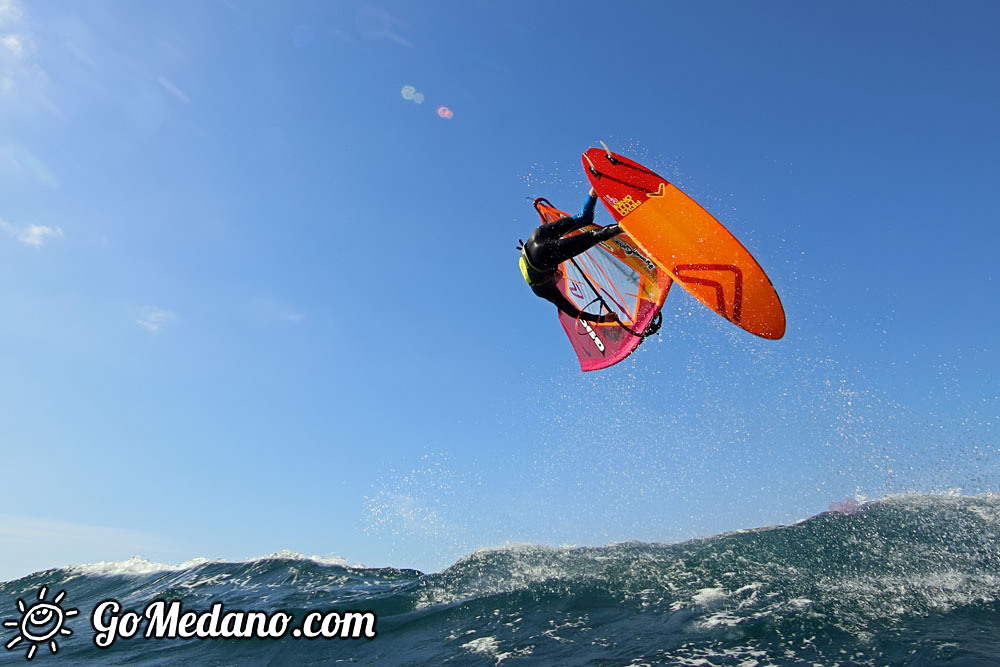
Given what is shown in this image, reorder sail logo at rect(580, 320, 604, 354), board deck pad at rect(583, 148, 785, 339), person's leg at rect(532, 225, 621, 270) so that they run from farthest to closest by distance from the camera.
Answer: sail logo at rect(580, 320, 604, 354), person's leg at rect(532, 225, 621, 270), board deck pad at rect(583, 148, 785, 339)

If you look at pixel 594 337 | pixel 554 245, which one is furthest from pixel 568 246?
pixel 594 337

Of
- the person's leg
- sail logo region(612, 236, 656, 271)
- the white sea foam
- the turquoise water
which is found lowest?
the turquoise water

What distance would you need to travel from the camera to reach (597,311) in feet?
35.9

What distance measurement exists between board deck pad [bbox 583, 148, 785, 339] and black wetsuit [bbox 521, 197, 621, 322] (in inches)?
17.7

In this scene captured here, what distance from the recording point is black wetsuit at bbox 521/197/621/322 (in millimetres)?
8391

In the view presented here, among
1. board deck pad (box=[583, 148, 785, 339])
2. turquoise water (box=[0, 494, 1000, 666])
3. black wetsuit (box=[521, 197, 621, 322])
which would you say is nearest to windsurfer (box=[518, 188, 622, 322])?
black wetsuit (box=[521, 197, 621, 322])

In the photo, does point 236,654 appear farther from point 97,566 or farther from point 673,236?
point 97,566

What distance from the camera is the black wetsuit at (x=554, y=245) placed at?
27.5 ft

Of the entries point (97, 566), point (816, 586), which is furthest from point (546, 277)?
point (97, 566)

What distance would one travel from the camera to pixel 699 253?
25.3 feet

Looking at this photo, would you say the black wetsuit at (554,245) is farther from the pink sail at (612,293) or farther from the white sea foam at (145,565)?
the white sea foam at (145,565)

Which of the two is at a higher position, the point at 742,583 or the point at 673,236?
the point at 673,236

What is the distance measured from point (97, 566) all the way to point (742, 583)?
17559 millimetres

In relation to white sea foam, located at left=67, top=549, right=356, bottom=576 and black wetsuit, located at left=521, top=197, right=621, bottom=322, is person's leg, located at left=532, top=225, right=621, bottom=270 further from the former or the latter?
white sea foam, located at left=67, top=549, right=356, bottom=576
